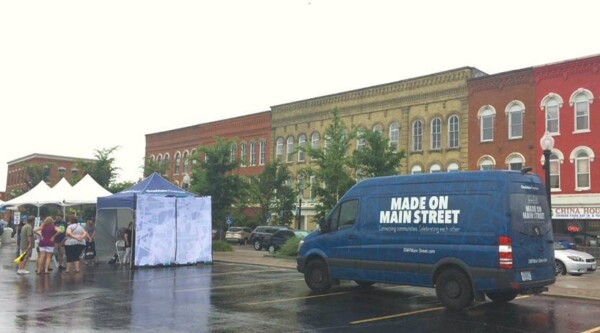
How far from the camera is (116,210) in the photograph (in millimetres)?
22516

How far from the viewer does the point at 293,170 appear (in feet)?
162

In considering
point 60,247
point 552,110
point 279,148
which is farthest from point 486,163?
point 60,247

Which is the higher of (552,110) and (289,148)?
(552,110)

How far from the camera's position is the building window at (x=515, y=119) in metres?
35.6

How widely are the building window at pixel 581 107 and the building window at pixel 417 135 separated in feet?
33.8

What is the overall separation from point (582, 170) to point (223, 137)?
32.1 m

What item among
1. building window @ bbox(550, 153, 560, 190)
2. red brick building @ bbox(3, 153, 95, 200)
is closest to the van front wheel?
building window @ bbox(550, 153, 560, 190)

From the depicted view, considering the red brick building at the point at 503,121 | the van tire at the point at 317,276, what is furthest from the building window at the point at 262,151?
the van tire at the point at 317,276

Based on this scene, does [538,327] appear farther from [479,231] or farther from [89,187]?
[89,187]

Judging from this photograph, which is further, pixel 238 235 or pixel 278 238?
pixel 238 235

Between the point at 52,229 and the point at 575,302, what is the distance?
13.8 m

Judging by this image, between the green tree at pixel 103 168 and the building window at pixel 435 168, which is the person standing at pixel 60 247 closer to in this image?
the green tree at pixel 103 168

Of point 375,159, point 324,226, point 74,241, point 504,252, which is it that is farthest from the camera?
point 375,159

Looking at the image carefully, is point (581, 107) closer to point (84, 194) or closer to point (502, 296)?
point (502, 296)
